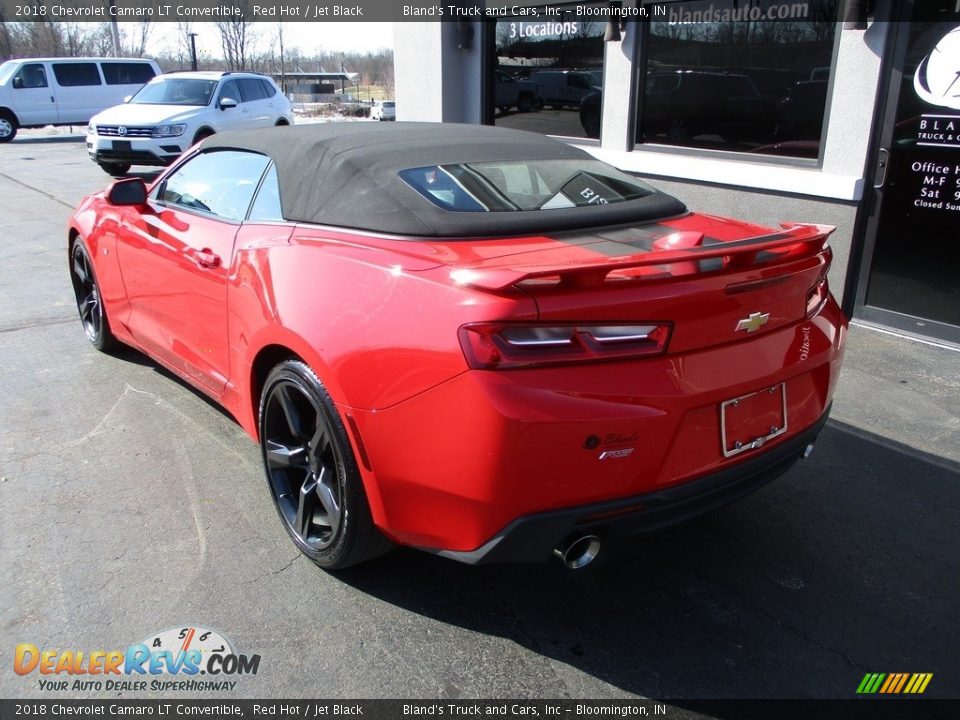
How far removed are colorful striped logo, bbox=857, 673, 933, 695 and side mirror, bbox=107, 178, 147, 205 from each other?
3.85 meters

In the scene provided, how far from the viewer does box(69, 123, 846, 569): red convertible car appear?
7.10 ft

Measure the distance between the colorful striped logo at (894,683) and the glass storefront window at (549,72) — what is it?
6727mm

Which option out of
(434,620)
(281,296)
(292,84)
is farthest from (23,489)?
(292,84)

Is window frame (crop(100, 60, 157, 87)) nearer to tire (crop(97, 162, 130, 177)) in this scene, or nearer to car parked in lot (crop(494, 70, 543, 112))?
tire (crop(97, 162, 130, 177))

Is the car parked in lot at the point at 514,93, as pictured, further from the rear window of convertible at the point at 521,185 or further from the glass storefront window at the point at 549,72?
the rear window of convertible at the point at 521,185

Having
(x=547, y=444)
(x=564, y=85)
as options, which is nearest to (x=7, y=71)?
(x=564, y=85)

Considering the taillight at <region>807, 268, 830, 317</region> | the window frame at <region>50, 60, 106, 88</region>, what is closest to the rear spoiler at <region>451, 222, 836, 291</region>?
the taillight at <region>807, 268, 830, 317</region>

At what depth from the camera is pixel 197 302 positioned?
141 inches

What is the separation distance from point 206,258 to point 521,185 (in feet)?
4.64

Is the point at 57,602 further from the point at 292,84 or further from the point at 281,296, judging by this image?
the point at 292,84

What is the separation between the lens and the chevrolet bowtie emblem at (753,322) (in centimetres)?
243

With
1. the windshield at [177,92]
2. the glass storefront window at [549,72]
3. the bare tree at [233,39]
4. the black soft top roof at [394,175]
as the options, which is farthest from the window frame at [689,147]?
the bare tree at [233,39]

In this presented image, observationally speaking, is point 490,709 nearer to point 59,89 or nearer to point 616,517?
point 616,517

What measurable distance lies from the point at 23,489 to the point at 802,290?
328 cm
